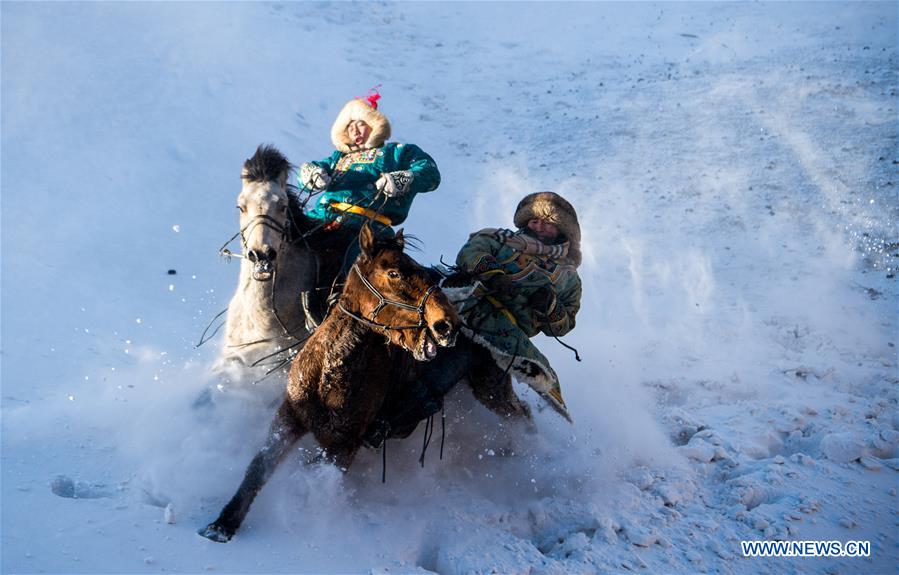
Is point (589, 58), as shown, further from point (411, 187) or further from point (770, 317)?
point (411, 187)

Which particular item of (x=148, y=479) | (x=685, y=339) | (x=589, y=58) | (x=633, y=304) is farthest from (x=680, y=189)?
(x=148, y=479)

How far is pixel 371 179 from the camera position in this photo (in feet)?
19.1

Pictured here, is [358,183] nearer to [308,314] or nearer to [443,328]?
[308,314]

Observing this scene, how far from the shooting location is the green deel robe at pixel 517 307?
5.19 meters

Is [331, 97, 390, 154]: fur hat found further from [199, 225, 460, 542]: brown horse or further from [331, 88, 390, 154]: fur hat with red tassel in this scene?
[199, 225, 460, 542]: brown horse

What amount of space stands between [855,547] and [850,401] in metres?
2.46

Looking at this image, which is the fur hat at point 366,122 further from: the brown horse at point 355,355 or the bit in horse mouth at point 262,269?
the brown horse at point 355,355

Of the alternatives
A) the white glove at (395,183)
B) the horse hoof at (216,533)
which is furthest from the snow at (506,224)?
the white glove at (395,183)

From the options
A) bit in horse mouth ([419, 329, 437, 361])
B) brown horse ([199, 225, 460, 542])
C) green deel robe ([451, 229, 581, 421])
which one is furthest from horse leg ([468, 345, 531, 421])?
bit in horse mouth ([419, 329, 437, 361])

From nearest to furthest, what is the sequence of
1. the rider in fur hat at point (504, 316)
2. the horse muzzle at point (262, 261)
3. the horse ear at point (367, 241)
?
the horse ear at point (367, 241) → the horse muzzle at point (262, 261) → the rider in fur hat at point (504, 316)

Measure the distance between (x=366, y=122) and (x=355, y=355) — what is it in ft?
8.45

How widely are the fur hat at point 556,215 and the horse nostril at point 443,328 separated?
2.62 meters

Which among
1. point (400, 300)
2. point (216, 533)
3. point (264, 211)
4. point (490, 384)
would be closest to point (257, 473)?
point (216, 533)

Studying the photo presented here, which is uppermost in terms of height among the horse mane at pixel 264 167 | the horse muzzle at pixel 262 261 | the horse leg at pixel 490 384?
the horse mane at pixel 264 167
